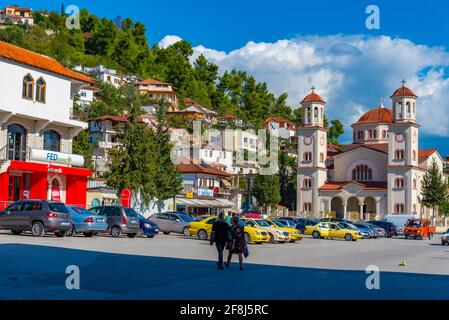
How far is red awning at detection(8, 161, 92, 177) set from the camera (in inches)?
1630

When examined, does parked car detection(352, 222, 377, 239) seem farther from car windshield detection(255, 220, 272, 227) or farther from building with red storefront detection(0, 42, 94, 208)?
building with red storefront detection(0, 42, 94, 208)

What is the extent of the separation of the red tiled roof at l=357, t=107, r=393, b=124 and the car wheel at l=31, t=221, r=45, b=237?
91.9m

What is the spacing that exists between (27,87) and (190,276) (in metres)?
30.3

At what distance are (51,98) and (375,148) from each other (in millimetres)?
67444

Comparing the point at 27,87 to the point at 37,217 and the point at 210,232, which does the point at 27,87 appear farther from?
the point at 210,232

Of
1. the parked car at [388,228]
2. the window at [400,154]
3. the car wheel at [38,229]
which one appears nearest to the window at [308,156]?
the window at [400,154]

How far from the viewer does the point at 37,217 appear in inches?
1172

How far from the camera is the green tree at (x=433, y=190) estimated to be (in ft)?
298

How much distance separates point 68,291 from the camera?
1302cm

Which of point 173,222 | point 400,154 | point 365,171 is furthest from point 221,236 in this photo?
point 365,171

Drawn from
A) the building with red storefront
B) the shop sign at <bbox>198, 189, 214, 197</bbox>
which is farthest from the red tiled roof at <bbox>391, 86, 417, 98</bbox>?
the building with red storefront

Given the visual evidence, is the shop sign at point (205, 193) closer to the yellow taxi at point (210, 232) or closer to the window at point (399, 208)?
the window at point (399, 208)

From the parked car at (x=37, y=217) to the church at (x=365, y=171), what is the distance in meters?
70.4
